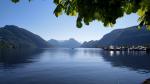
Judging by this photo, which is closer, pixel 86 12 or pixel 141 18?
pixel 86 12

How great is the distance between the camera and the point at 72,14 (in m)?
7.26

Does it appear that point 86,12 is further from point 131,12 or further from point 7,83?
point 7,83

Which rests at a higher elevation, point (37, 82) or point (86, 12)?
point (86, 12)

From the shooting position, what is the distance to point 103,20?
22.2ft

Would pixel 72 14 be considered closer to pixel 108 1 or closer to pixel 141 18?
pixel 108 1

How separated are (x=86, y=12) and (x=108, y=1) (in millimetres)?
689

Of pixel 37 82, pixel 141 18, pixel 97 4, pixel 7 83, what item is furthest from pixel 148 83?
pixel 97 4

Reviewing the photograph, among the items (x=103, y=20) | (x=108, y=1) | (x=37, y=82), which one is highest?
(x=108, y=1)

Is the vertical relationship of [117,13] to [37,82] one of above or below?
above

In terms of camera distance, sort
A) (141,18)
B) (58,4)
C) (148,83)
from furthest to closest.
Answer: (148,83) → (141,18) → (58,4)

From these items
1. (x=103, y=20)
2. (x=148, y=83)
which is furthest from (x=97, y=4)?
(x=148, y=83)

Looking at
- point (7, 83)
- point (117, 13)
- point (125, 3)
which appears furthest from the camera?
point (7, 83)

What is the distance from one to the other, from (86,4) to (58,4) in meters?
1.35

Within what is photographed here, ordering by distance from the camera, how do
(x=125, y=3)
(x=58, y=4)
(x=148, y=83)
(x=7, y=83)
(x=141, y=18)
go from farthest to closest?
(x=7, y=83)
(x=148, y=83)
(x=141, y=18)
(x=58, y=4)
(x=125, y=3)
